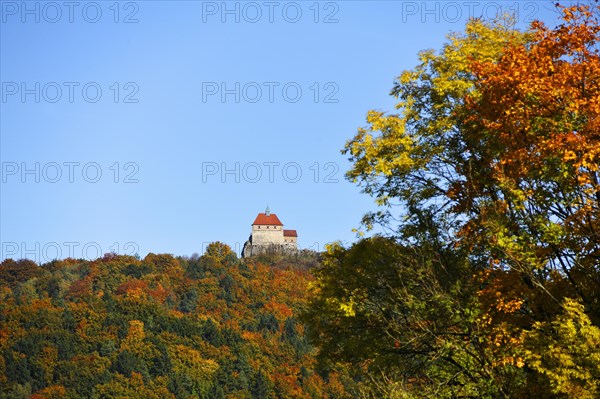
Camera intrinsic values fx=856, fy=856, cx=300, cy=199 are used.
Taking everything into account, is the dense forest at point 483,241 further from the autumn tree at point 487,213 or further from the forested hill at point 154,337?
the forested hill at point 154,337

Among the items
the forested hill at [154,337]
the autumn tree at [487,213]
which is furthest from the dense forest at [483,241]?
the forested hill at [154,337]

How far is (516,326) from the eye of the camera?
17.9 meters

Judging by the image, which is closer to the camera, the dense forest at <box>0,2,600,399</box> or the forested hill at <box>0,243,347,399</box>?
the dense forest at <box>0,2,600,399</box>

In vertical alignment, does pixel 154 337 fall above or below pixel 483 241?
above

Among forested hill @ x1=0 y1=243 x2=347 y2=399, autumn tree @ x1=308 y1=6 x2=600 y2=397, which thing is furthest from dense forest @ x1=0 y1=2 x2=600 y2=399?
forested hill @ x1=0 y1=243 x2=347 y2=399

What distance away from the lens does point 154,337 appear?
12531 centimetres

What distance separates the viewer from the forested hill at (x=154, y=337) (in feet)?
371

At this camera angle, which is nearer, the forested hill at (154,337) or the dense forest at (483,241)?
the dense forest at (483,241)

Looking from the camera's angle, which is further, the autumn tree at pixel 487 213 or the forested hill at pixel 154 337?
the forested hill at pixel 154 337

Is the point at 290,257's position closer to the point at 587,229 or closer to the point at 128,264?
the point at 128,264

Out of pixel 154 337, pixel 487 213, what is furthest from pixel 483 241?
pixel 154 337

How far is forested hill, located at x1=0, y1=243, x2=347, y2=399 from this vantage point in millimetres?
113188

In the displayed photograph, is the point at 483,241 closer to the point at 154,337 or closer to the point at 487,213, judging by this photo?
the point at 487,213

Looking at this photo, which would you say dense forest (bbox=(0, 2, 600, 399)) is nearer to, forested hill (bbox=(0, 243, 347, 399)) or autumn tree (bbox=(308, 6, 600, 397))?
autumn tree (bbox=(308, 6, 600, 397))
